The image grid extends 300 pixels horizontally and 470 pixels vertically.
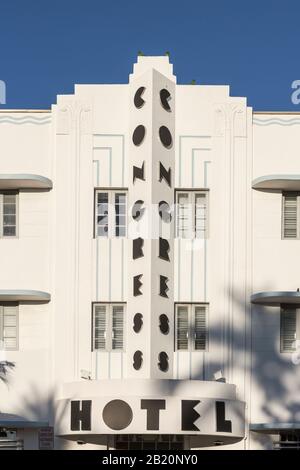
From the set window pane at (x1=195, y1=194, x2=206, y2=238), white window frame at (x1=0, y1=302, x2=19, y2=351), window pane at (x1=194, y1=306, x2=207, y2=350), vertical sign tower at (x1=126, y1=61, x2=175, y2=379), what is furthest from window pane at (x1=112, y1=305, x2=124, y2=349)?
window pane at (x1=195, y1=194, x2=206, y2=238)

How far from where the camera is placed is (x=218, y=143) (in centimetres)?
4078

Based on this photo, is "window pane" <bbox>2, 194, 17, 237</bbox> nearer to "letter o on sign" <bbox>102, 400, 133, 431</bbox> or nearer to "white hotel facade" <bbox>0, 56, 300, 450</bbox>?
"white hotel facade" <bbox>0, 56, 300, 450</bbox>

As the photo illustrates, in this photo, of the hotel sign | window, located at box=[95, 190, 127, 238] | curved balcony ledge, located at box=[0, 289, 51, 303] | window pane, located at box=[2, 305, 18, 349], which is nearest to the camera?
the hotel sign

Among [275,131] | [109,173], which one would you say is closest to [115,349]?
[109,173]

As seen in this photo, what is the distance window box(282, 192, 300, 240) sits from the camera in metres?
40.7

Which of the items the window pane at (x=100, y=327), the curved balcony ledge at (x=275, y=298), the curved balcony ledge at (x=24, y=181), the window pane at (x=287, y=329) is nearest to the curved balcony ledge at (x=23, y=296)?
the window pane at (x=100, y=327)

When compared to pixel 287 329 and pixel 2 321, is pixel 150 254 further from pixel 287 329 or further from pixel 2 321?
pixel 2 321

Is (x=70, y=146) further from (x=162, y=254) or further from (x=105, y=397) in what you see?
(x=105, y=397)

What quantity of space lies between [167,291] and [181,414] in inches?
145

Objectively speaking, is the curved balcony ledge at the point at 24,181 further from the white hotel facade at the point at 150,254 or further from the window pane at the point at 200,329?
the window pane at the point at 200,329

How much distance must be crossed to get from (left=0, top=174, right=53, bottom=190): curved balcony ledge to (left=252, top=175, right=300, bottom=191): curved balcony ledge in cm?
582

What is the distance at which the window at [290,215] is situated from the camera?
40.7m

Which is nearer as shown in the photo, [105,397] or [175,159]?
[105,397]

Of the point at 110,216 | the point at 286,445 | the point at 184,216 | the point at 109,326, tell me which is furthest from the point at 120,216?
the point at 286,445
